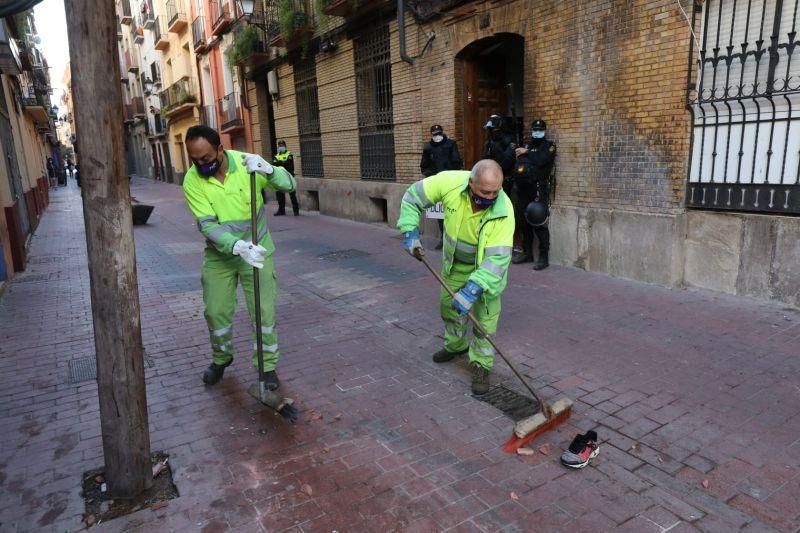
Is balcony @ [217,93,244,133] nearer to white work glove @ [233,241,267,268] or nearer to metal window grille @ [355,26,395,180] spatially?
metal window grille @ [355,26,395,180]

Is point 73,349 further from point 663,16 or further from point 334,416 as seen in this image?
point 663,16

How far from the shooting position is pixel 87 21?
8.20 feet

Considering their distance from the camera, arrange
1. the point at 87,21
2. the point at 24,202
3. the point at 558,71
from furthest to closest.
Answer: the point at 24,202 < the point at 558,71 < the point at 87,21

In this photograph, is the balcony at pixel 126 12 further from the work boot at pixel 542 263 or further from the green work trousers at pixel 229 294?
the green work trousers at pixel 229 294

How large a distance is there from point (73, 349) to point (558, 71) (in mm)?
6340

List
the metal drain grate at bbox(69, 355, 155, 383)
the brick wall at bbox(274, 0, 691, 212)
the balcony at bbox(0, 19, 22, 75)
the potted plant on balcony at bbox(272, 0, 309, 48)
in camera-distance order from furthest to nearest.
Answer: the potted plant on balcony at bbox(272, 0, 309, 48)
the balcony at bbox(0, 19, 22, 75)
the brick wall at bbox(274, 0, 691, 212)
the metal drain grate at bbox(69, 355, 155, 383)

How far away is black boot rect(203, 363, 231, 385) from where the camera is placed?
428 centimetres

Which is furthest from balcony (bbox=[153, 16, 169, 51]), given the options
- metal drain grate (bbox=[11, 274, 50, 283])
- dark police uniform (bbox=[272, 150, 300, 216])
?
metal drain grate (bbox=[11, 274, 50, 283])

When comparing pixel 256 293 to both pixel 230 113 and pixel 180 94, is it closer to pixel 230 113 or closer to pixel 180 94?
pixel 230 113

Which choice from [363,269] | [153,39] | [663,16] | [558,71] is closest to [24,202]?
[363,269]

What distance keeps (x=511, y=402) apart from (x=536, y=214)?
383 centimetres

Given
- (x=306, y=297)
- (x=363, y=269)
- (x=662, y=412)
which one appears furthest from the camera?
(x=363, y=269)

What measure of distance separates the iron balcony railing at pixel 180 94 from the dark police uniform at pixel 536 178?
2058cm

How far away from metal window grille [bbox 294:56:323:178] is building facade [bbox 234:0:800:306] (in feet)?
14.9
